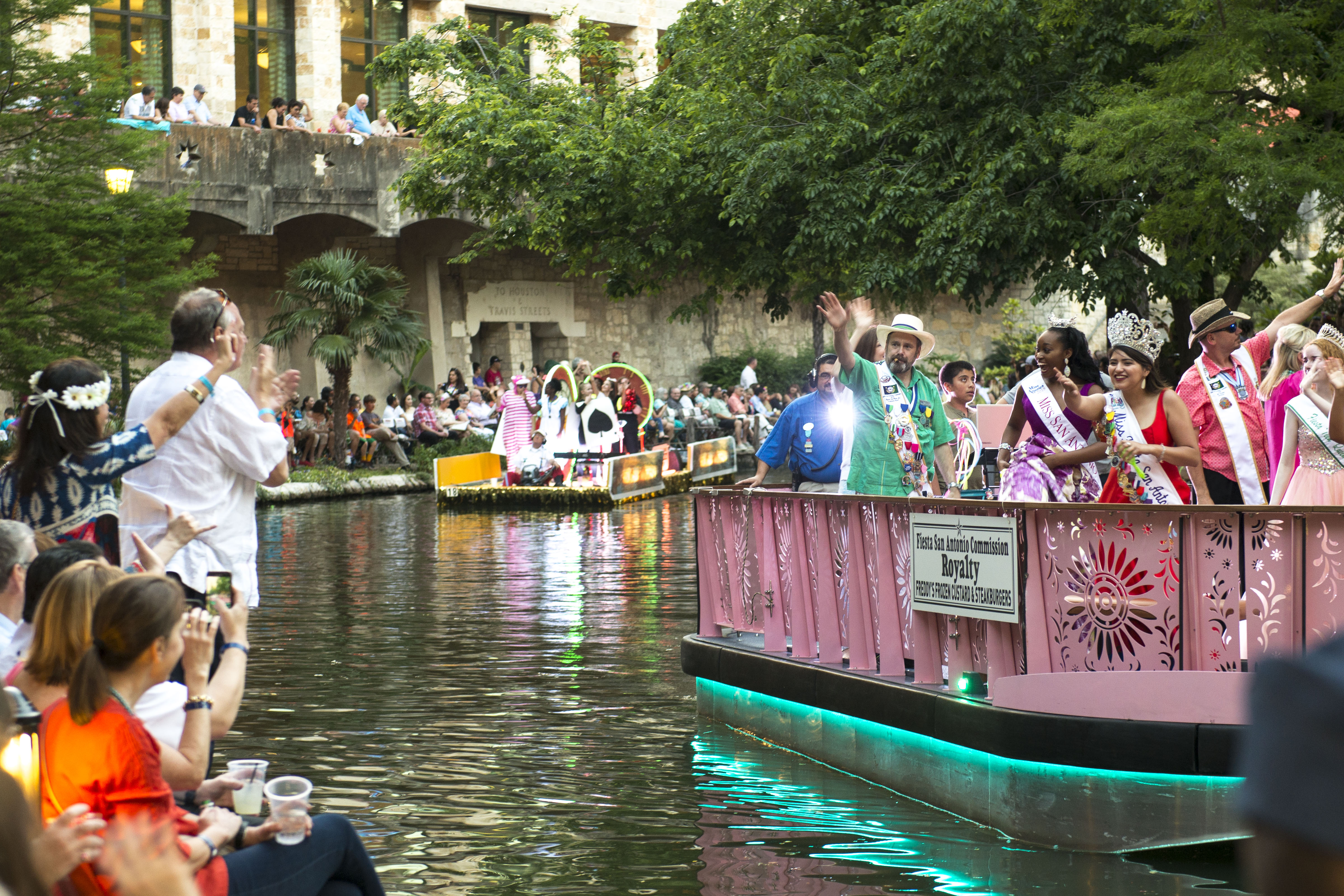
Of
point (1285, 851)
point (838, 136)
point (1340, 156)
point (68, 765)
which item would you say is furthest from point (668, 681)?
point (838, 136)

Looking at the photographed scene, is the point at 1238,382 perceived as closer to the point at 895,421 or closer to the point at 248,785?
the point at 895,421

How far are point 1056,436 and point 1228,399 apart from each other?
1.55m

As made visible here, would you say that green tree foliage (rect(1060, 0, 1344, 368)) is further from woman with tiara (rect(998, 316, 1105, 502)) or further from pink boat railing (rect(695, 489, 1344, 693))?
pink boat railing (rect(695, 489, 1344, 693))

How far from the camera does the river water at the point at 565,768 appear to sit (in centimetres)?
566

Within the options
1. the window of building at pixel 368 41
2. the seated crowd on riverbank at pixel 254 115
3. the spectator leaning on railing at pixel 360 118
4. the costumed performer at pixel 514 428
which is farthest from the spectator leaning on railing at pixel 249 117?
the costumed performer at pixel 514 428

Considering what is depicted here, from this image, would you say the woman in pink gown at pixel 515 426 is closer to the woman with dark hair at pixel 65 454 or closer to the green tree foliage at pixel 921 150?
the green tree foliage at pixel 921 150

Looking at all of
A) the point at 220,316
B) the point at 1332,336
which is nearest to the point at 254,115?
the point at 1332,336

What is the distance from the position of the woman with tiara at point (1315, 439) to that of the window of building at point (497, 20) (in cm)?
3219

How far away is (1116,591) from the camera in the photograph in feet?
19.9

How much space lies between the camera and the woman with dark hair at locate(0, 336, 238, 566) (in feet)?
17.3

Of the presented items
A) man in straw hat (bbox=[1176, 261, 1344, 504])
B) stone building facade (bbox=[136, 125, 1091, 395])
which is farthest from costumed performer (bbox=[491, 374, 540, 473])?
man in straw hat (bbox=[1176, 261, 1344, 504])

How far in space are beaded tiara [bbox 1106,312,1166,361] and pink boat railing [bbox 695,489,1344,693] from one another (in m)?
1.16

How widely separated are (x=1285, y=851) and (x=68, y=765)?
2881 mm

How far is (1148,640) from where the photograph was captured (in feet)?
19.6
